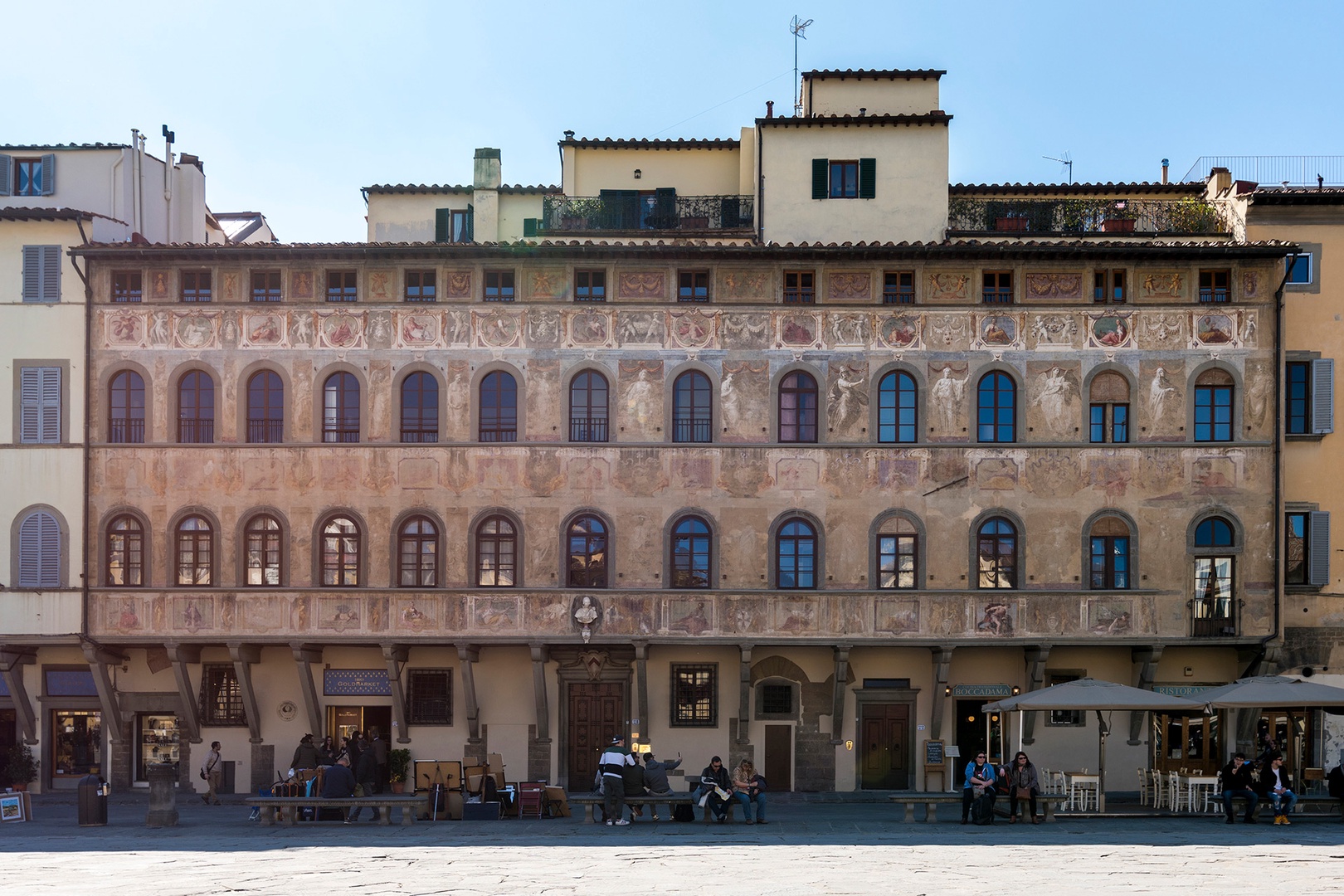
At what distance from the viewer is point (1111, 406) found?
28.3m

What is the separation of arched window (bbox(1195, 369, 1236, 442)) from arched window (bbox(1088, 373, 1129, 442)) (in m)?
1.41

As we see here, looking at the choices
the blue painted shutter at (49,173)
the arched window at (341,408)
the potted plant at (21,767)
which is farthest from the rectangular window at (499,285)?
the potted plant at (21,767)

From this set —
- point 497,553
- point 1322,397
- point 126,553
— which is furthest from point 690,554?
point 1322,397

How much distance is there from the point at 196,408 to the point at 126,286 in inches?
111

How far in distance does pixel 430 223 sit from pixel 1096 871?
2367 centimetres

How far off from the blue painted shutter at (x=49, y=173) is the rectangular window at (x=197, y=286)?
435 centimetres

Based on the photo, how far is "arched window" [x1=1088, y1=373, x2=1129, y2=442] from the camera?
92.8 feet

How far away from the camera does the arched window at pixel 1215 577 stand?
28125 millimetres

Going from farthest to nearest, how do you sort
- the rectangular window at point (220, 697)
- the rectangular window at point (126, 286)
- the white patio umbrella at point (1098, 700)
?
the rectangular window at point (220, 697) < the rectangular window at point (126, 286) < the white patio umbrella at point (1098, 700)

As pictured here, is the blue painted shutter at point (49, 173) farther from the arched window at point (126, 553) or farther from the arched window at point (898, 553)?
the arched window at point (898, 553)

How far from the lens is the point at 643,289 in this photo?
28625mm

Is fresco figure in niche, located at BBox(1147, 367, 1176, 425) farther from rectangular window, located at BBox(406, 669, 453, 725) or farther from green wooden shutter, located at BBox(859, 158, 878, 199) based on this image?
rectangular window, located at BBox(406, 669, 453, 725)

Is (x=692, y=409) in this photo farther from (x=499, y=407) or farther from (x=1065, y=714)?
(x=1065, y=714)

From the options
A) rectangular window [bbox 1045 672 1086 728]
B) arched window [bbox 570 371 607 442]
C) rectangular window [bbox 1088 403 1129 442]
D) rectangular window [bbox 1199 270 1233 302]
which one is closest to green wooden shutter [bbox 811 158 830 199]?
arched window [bbox 570 371 607 442]
